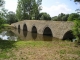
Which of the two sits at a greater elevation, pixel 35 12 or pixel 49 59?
pixel 35 12

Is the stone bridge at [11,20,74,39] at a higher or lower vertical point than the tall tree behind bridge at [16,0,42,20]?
lower

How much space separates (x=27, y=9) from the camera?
54406mm

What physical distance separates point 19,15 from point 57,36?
33.1m

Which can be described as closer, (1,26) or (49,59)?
(49,59)

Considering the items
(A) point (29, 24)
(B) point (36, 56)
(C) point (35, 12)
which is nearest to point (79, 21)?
(B) point (36, 56)

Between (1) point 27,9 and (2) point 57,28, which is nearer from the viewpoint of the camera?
(2) point 57,28

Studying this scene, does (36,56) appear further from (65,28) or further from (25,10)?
(25,10)

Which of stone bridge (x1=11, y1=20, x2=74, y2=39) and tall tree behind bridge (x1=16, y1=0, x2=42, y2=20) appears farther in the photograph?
tall tree behind bridge (x1=16, y1=0, x2=42, y2=20)

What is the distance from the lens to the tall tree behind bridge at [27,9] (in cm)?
5376

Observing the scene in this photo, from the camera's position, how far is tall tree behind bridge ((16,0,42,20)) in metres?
53.8

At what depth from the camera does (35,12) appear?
5375 cm

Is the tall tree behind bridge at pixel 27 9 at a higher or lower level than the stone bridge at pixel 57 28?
higher

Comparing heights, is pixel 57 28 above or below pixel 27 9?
below

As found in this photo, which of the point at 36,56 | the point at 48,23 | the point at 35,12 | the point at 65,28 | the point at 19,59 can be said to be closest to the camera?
the point at 19,59
